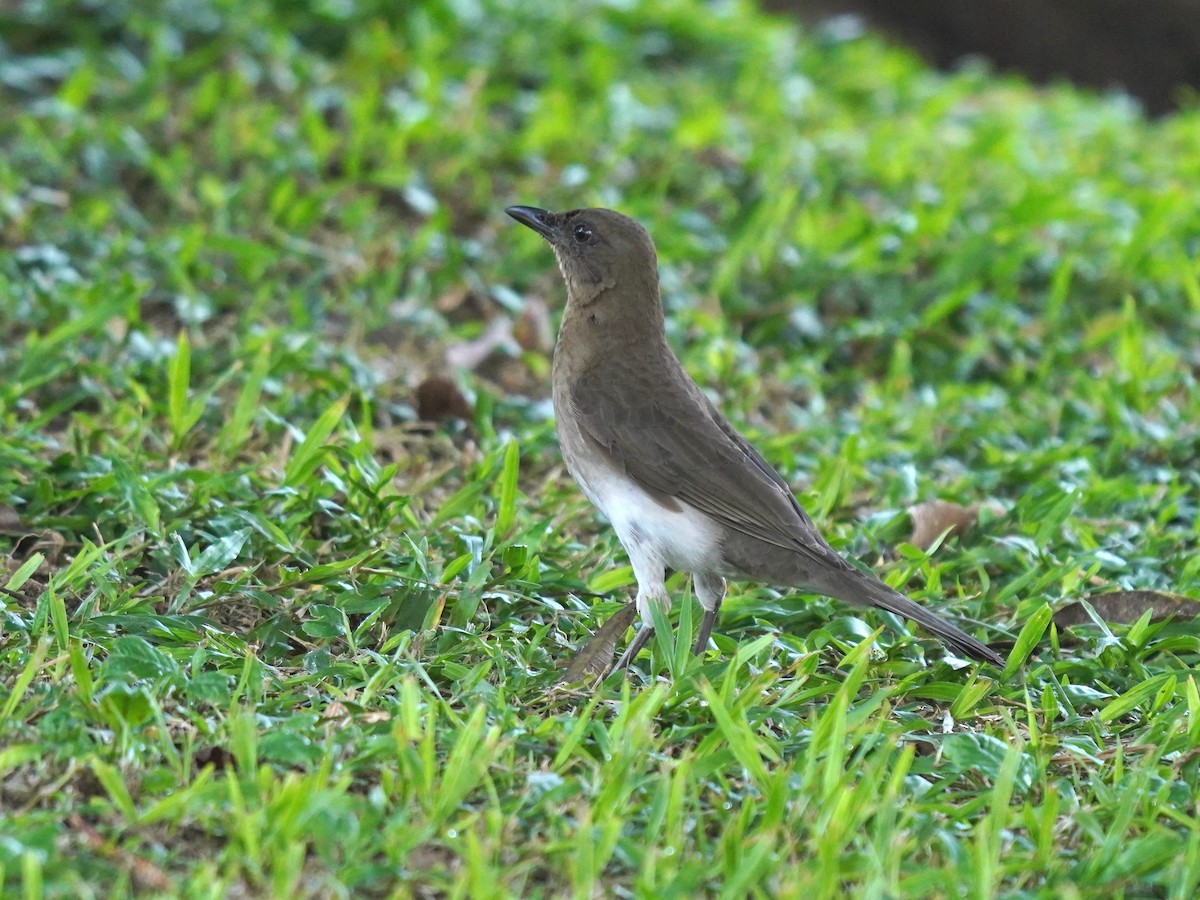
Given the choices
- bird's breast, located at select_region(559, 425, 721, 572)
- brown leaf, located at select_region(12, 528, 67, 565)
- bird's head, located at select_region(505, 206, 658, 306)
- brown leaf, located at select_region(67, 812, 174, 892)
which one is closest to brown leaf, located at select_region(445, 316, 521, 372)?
bird's head, located at select_region(505, 206, 658, 306)

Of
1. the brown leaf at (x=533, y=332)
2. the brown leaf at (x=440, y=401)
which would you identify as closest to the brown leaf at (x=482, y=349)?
the brown leaf at (x=533, y=332)

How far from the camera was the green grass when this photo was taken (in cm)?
315

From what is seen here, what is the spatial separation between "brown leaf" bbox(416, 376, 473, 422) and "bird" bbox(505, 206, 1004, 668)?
0.86 metres

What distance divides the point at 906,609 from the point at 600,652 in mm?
776

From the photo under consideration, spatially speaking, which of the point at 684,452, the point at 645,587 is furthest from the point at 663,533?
the point at 684,452

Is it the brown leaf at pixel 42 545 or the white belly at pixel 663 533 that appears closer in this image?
the white belly at pixel 663 533

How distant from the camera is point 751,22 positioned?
972 cm

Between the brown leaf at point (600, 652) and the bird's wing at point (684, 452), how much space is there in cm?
35

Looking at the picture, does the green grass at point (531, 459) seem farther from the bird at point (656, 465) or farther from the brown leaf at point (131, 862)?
the bird at point (656, 465)

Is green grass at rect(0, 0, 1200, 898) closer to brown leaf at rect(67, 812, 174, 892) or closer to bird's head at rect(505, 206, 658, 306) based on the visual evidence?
brown leaf at rect(67, 812, 174, 892)

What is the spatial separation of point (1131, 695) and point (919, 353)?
2.81m

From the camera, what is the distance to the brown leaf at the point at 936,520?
4914 mm

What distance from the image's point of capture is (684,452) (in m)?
4.25

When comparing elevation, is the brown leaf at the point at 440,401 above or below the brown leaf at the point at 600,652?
below
